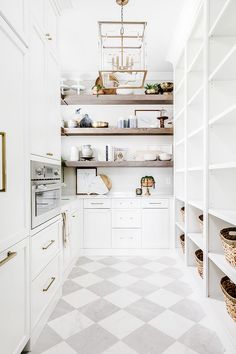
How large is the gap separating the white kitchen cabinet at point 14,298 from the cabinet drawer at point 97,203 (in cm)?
226

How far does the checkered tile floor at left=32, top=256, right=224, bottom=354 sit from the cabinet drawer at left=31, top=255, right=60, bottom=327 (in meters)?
0.18

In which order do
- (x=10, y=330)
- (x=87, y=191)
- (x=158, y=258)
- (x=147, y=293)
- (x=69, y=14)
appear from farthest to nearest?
1. (x=87, y=191)
2. (x=158, y=258)
3. (x=69, y=14)
4. (x=147, y=293)
5. (x=10, y=330)

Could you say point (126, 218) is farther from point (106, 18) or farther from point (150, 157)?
point (106, 18)

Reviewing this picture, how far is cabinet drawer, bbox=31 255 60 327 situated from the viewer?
186 centimetres

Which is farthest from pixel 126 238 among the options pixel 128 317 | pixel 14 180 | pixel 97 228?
pixel 14 180

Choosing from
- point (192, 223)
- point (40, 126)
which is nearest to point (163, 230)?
point (192, 223)

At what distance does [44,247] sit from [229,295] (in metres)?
1.38

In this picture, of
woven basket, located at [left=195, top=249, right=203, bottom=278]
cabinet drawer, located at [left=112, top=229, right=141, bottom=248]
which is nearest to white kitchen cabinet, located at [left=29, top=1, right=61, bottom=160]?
woven basket, located at [left=195, top=249, right=203, bottom=278]

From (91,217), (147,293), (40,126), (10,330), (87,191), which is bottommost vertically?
(147,293)

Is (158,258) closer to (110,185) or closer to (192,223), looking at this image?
(192,223)

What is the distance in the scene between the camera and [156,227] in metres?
3.97

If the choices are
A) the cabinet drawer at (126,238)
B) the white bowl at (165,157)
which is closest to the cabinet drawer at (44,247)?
the cabinet drawer at (126,238)

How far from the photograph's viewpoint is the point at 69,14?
9.57ft

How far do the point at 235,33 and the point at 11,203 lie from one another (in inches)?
85.2
